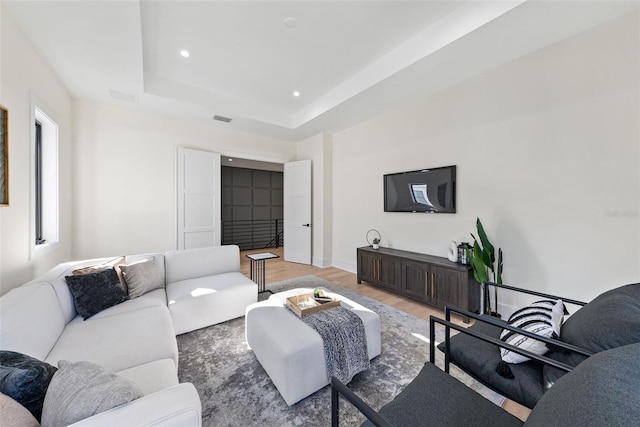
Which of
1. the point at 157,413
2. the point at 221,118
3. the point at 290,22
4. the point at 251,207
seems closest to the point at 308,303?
the point at 157,413

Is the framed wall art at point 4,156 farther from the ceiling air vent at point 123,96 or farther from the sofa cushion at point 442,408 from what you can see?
the sofa cushion at point 442,408

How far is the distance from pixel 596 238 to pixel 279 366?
9.59ft

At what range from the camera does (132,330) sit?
1.61 meters

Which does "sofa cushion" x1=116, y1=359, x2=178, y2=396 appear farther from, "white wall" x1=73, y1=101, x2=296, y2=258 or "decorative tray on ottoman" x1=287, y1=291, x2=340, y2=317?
"white wall" x1=73, y1=101, x2=296, y2=258

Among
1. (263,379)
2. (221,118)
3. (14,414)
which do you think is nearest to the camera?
(14,414)

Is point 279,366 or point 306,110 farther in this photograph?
point 306,110

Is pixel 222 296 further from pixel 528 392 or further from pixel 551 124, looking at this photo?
pixel 551 124

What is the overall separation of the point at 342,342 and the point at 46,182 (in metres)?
3.82

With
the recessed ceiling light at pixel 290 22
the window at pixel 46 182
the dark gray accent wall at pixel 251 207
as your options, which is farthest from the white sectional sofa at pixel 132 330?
the dark gray accent wall at pixel 251 207

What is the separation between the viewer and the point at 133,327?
164 centimetres

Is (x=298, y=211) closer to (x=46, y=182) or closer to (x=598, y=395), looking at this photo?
(x=46, y=182)

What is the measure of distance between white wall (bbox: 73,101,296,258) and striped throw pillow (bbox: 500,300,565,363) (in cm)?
462

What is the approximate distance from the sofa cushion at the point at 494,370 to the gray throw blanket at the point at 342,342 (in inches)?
→ 22.5

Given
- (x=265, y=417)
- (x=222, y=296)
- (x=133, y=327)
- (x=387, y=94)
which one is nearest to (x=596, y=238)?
(x=387, y=94)
